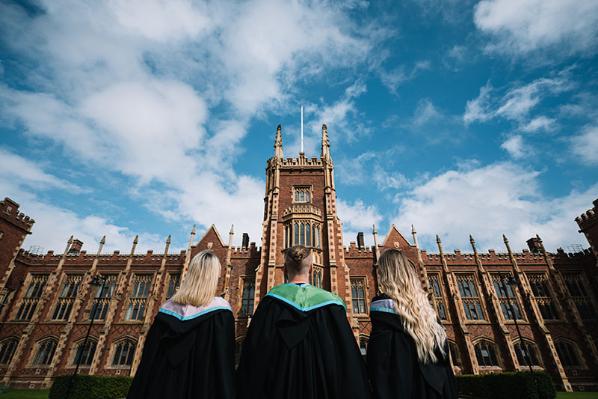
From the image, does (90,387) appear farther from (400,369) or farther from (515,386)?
(515,386)

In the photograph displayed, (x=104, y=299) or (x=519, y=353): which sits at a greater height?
(x=104, y=299)

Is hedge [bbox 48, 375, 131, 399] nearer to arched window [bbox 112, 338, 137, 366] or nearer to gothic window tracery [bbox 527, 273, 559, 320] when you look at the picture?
arched window [bbox 112, 338, 137, 366]

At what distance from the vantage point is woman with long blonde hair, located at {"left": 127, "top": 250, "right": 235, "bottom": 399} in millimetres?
2832

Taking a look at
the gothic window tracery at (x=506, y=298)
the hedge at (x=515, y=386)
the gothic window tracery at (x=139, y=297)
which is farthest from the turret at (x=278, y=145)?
the gothic window tracery at (x=506, y=298)

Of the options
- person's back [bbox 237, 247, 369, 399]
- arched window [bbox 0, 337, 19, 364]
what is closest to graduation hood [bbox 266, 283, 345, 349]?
person's back [bbox 237, 247, 369, 399]

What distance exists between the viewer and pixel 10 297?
23.3 m

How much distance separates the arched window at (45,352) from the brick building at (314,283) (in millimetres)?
74

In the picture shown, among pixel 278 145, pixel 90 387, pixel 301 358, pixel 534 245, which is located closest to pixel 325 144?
pixel 278 145

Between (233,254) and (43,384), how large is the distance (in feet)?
51.8

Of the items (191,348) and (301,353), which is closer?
(301,353)

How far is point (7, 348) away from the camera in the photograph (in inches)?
865

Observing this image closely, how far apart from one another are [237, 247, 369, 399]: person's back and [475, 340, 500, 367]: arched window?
916 inches

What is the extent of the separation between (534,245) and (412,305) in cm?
3039

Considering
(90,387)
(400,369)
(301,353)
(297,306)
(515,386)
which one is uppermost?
(297,306)
